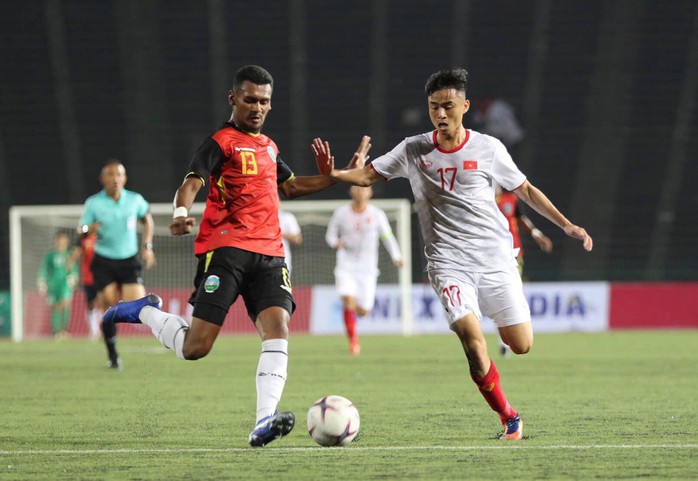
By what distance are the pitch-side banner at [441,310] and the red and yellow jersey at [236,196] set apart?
15.2m

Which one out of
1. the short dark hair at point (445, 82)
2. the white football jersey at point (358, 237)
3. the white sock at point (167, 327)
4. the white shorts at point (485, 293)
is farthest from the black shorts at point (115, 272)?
the short dark hair at point (445, 82)

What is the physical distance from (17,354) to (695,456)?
40.4 ft

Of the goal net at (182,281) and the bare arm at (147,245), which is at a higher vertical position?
the bare arm at (147,245)

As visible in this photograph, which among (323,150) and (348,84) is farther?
(348,84)

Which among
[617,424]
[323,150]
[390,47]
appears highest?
[390,47]

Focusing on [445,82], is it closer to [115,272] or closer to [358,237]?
[115,272]

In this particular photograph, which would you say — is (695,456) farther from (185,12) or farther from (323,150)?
(185,12)

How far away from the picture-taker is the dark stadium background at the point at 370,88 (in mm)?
26391

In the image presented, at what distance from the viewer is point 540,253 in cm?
2589

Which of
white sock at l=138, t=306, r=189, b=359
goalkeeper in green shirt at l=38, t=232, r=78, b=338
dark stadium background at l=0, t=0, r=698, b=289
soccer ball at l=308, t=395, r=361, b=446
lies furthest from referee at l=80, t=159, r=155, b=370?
dark stadium background at l=0, t=0, r=698, b=289

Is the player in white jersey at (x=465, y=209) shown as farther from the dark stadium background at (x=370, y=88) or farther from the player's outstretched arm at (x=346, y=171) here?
the dark stadium background at (x=370, y=88)

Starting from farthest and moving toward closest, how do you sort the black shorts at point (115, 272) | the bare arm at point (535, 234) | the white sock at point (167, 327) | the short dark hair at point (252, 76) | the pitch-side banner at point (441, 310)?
1. the pitch-side banner at point (441, 310)
2. the bare arm at point (535, 234)
3. the black shorts at point (115, 272)
4. the white sock at point (167, 327)
5. the short dark hair at point (252, 76)

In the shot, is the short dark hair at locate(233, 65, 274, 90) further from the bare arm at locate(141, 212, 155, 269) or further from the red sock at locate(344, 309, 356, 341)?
the red sock at locate(344, 309, 356, 341)

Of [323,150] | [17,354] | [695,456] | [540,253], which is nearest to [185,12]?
[540,253]
